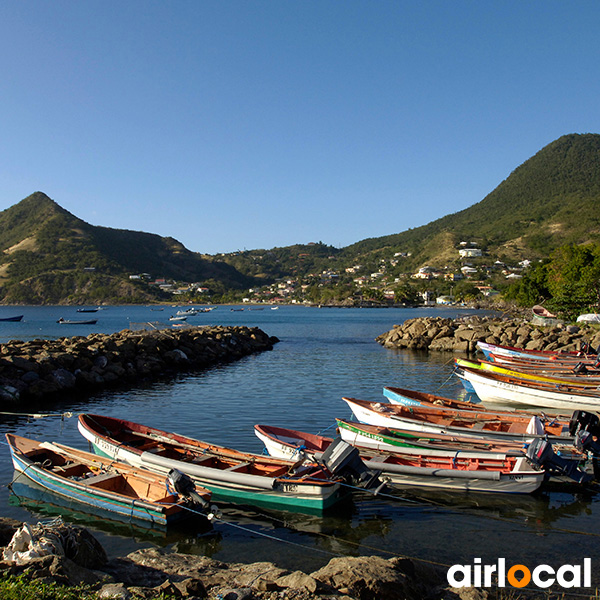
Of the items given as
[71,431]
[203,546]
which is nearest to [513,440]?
[203,546]

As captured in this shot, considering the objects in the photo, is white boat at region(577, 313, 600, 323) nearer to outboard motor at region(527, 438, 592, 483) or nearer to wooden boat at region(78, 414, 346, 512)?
outboard motor at region(527, 438, 592, 483)

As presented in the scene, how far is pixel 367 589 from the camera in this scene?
649 cm

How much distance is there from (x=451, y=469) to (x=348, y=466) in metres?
2.70

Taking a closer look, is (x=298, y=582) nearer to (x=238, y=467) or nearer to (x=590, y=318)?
(x=238, y=467)

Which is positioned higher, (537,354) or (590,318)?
(590,318)

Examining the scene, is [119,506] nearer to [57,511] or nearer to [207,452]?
[57,511]

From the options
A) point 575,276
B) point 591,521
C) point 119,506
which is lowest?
point 591,521

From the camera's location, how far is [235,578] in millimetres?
7355

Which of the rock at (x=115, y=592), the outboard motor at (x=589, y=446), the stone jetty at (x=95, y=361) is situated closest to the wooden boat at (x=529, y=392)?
the outboard motor at (x=589, y=446)

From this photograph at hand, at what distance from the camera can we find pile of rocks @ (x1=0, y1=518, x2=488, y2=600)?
6.30 meters

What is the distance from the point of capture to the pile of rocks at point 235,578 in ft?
20.7

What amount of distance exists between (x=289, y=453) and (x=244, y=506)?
7.16ft

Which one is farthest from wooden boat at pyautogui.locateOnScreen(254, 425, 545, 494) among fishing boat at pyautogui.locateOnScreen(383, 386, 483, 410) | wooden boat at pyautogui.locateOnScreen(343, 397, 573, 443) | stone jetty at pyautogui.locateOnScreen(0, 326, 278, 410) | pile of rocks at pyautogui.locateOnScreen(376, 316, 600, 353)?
pile of rocks at pyautogui.locateOnScreen(376, 316, 600, 353)

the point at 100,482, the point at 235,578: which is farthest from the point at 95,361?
the point at 235,578
